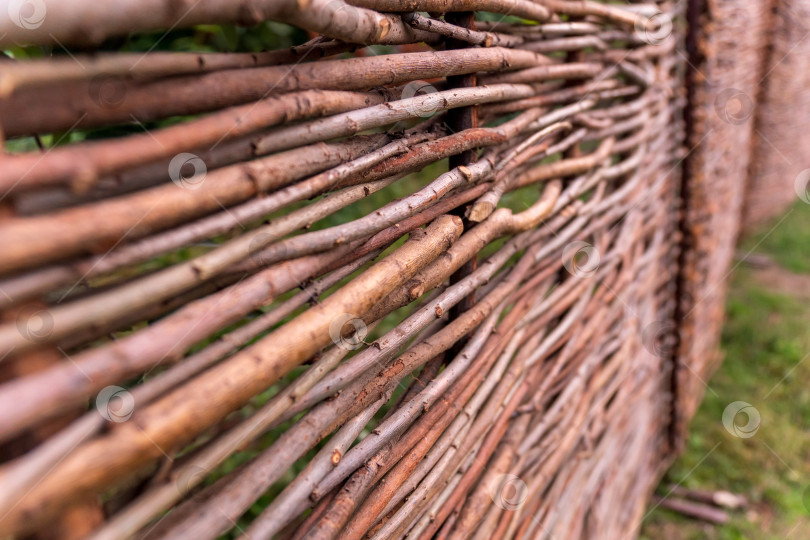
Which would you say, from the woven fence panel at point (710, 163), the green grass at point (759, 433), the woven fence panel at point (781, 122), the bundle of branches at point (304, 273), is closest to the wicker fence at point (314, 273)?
the bundle of branches at point (304, 273)

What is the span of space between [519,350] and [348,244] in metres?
0.67

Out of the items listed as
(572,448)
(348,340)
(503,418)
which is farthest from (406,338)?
(572,448)

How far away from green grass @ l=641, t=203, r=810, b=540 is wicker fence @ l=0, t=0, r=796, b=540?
0.98 meters

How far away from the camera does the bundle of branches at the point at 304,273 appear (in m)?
0.58

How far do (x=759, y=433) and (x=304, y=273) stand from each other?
2.69 m

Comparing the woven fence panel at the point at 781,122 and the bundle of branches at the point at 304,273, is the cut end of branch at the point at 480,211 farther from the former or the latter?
the woven fence panel at the point at 781,122

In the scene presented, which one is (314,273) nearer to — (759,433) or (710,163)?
(710,163)

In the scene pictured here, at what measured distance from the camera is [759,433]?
2.72 m

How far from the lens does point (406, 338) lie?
101cm

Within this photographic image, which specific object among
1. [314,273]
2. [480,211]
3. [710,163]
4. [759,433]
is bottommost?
[759,433]

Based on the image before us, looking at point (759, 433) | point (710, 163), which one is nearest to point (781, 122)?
point (710, 163)

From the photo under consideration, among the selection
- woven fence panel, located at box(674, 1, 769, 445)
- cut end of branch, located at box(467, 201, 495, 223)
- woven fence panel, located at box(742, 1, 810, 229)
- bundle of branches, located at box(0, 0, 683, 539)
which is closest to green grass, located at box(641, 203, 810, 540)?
woven fence panel, located at box(674, 1, 769, 445)

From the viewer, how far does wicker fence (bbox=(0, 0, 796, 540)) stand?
58 centimetres

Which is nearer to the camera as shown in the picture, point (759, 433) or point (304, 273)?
point (304, 273)
